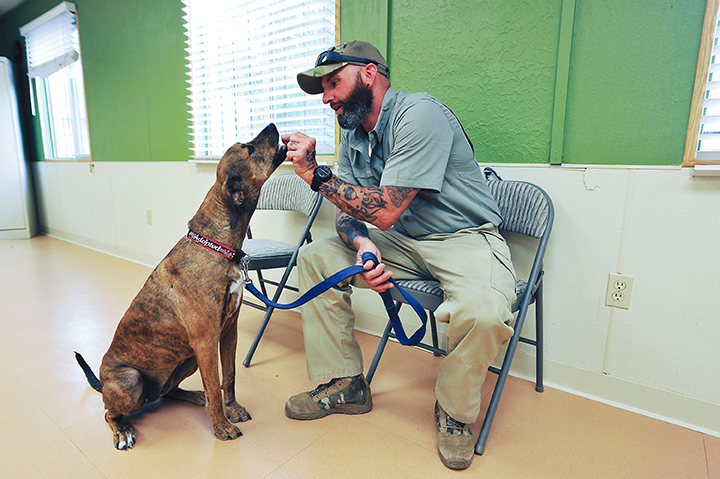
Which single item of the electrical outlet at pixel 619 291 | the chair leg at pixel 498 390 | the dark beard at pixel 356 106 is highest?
the dark beard at pixel 356 106

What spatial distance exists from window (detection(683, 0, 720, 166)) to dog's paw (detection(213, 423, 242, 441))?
174 centimetres

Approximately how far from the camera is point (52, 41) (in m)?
4.37

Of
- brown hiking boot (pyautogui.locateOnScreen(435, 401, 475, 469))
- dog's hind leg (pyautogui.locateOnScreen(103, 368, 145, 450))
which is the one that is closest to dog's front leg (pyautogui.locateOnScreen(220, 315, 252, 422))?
dog's hind leg (pyautogui.locateOnScreen(103, 368, 145, 450))

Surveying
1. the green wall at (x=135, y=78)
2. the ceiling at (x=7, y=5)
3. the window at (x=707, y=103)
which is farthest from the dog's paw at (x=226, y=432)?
the ceiling at (x=7, y=5)

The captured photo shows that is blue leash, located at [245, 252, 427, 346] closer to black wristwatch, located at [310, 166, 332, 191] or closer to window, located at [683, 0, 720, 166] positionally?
black wristwatch, located at [310, 166, 332, 191]

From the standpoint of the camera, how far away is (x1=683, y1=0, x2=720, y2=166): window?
126 cm

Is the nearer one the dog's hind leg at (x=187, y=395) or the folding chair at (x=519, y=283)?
the folding chair at (x=519, y=283)

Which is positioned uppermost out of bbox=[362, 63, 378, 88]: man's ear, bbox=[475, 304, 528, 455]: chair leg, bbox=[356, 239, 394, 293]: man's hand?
bbox=[362, 63, 378, 88]: man's ear

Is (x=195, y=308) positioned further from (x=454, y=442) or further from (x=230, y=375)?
(x=454, y=442)

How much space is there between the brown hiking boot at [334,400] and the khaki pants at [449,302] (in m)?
0.05

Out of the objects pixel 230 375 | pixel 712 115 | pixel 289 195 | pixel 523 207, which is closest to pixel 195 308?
pixel 230 375

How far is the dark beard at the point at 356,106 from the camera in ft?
4.83

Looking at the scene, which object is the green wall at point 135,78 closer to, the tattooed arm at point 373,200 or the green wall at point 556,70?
the green wall at point 556,70

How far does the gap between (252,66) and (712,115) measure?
231 centimetres
